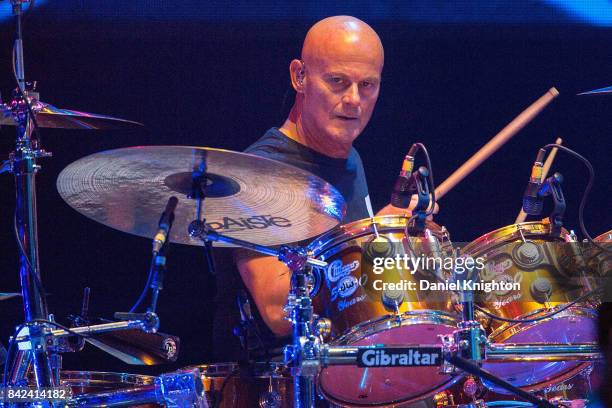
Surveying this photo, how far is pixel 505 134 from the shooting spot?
143 inches

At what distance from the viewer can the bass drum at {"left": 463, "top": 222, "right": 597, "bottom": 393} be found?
2.65 m

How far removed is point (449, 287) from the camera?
2.49m

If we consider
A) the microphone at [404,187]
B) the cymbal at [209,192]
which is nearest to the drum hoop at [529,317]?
the microphone at [404,187]

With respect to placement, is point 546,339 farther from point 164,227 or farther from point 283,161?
point 164,227

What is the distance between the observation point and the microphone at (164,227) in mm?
2129

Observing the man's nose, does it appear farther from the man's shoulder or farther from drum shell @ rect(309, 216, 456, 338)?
drum shell @ rect(309, 216, 456, 338)

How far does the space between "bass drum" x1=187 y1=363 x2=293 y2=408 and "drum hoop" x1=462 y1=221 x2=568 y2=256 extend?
713mm

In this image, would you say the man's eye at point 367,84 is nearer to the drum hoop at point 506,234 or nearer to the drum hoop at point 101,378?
the drum hoop at point 506,234

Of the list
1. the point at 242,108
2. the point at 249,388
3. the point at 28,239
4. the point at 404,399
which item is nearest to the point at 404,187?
the point at 404,399

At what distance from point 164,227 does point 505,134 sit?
1.87 m

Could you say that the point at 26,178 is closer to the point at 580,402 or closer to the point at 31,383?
the point at 31,383

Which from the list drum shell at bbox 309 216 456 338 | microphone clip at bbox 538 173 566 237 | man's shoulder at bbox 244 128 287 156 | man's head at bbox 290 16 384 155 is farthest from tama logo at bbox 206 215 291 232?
man's head at bbox 290 16 384 155

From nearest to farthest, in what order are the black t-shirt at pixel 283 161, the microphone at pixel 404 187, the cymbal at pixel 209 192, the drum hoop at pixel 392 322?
the cymbal at pixel 209 192
the drum hoop at pixel 392 322
the microphone at pixel 404 187
the black t-shirt at pixel 283 161
